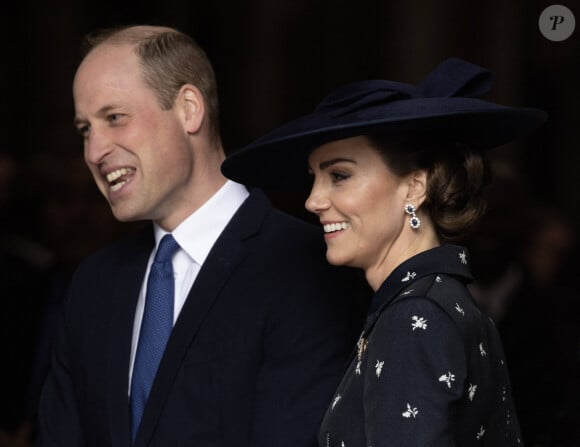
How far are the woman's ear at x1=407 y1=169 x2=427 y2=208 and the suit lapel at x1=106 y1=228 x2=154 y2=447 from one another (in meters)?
0.87

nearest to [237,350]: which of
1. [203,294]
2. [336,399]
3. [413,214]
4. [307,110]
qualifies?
[203,294]

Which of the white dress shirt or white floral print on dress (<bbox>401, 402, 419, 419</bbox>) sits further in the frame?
the white dress shirt

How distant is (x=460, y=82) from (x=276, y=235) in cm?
67

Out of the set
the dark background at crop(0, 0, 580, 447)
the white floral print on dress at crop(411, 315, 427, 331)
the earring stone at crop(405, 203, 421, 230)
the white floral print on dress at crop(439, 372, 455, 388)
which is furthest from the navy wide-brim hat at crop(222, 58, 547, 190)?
the dark background at crop(0, 0, 580, 447)

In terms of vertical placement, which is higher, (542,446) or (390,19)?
(390,19)

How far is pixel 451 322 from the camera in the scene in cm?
213

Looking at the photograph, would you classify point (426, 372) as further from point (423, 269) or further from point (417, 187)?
point (417, 187)

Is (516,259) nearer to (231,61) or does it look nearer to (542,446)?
(542,446)

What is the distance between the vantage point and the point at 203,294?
280 centimetres

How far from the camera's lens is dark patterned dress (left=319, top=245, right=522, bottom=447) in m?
2.07

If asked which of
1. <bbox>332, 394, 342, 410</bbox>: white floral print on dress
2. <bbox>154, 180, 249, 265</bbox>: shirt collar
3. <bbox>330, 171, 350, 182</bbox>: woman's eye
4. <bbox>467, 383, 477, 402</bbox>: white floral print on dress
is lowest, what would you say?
<bbox>332, 394, 342, 410</bbox>: white floral print on dress

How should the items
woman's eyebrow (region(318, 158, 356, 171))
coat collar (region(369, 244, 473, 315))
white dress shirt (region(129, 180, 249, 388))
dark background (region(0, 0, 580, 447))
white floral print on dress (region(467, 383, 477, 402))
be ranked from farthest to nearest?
dark background (region(0, 0, 580, 447))
white dress shirt (region(129, 180, 249, 388))
woman's eyebrow (region(318, 158, 356, 171))
coat collar (region(369, 244, 473, 315))
white floral print on dress (region(467, 383, 477, 402))

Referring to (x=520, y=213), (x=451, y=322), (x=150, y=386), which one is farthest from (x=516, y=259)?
(x=451, y=322)

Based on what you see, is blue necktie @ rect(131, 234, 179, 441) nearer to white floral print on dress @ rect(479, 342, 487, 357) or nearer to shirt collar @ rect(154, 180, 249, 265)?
shirt collar @ rect(154, 180, 249, 265)
